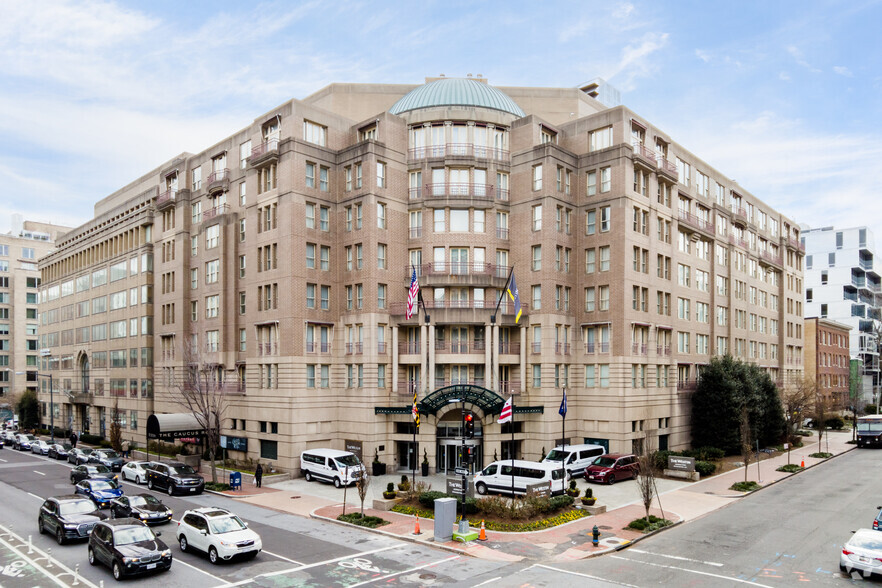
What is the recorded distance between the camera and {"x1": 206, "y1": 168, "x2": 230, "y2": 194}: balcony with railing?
53.5 meters

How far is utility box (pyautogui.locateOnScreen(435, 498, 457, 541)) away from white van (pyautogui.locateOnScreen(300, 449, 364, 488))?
12611 mm

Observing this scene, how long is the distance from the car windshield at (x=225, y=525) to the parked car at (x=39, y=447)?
44.2 metres

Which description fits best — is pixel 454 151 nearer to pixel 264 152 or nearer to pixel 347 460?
pixel 264 152

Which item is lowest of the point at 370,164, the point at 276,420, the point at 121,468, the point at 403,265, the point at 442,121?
the point at 121,468

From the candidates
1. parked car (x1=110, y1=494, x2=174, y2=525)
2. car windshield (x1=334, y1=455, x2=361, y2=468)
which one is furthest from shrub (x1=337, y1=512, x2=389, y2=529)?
car windshield (x1=334, y1=455, x2=361, y2=468)

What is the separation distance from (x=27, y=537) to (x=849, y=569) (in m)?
31.9

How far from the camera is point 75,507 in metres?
28.2

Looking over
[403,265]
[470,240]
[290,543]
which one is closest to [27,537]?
[290,543]

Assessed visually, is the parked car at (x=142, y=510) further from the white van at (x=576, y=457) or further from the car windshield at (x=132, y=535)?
the white van at (x=576, y=457)

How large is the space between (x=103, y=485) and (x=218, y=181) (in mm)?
26673

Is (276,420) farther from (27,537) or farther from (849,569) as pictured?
(849,569)

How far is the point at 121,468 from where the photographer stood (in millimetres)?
48281

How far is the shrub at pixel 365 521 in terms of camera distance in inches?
1184

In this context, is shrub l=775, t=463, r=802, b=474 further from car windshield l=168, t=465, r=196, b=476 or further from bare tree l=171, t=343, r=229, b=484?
bare tree l=171, t=343, r=229, b=484
